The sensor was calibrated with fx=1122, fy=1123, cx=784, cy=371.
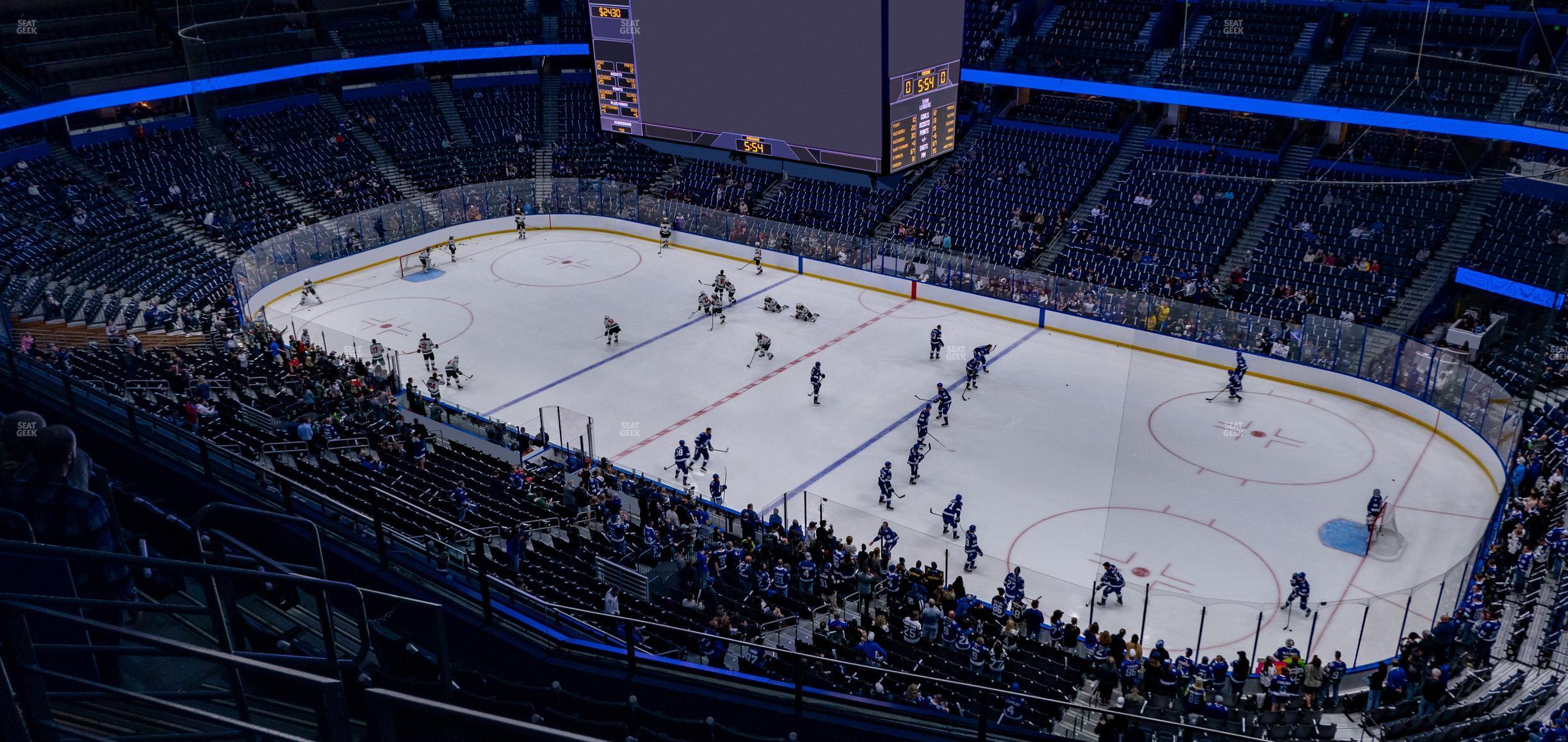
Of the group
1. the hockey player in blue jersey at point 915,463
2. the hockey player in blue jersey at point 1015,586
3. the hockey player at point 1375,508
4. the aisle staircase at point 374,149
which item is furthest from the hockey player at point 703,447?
the aisle staircase at point 374,149

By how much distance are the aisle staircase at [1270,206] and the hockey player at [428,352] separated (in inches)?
864

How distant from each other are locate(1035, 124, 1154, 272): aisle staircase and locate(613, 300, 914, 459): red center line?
4594 millimetres

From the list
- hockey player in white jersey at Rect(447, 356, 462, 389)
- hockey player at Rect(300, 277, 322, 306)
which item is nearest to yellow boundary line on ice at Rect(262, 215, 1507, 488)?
hockey player at Rect(300, 277, 322, 306)

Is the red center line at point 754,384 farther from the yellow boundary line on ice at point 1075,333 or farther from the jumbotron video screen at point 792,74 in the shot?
the jumbotron video screen at point 792,74

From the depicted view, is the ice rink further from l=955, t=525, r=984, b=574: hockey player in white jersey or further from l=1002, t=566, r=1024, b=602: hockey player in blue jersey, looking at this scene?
l=1002, t=566, r=1024, b=602: hockey player in blue jersey

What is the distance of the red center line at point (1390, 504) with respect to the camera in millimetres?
17797

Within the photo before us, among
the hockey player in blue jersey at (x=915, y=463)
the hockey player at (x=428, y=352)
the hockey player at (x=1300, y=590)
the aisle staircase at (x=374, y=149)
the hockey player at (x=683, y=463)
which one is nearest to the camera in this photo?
the hockey player at (x=1300, y=590)

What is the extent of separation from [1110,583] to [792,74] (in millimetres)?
11627

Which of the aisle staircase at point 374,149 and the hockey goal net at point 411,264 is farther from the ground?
the aisle staircase at point 374,149

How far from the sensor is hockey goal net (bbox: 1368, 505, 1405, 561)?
20.4 metres

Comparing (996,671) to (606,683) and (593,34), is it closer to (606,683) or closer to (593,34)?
(606,683)

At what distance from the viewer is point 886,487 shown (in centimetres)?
2238

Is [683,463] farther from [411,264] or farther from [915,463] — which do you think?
[411,264]

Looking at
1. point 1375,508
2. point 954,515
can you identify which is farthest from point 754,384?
point 1375,508
